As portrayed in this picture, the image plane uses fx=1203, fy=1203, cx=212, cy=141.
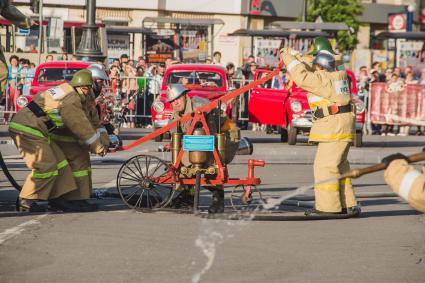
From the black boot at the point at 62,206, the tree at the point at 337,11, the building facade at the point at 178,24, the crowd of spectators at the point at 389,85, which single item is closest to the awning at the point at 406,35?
the building facade at the point at 178,24

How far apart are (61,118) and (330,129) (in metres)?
2.76

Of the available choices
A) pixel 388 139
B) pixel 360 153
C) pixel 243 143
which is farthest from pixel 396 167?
pixel 388 139

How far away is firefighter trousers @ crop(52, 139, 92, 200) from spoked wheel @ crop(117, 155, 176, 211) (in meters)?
0.35

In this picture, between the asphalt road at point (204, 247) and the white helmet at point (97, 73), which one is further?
the white helmet at point (97, 73)

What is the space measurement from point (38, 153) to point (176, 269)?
3808 mm

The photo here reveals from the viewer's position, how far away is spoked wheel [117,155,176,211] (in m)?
12.6

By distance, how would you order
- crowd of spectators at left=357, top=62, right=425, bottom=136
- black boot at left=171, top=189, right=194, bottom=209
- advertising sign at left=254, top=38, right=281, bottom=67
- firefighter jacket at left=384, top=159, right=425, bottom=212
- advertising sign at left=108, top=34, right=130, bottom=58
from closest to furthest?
firefighter jacket at left=384, top=159, right=425, bottom=212, black boot at left=171, top=189, right=194, bottom=209, crowd of spectators at left=357, top=62, right=425, bottom=136, advertising sign at left=254, top=38, right=281, bottom=67, advertising sign at left=108, top=34, right=130, bottom=58

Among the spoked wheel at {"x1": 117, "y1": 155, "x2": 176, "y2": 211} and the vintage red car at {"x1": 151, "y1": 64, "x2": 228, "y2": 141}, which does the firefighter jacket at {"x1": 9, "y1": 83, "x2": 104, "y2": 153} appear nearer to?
the spoked wheel at {"x1": 117, "y1": 155, "x2": 176, "y2": 211}

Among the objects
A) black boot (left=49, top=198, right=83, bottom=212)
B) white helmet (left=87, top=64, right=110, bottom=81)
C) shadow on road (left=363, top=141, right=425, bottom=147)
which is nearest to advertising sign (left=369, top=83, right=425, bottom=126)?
shadow on road (left=363, top=141, right=425, bottom=147)

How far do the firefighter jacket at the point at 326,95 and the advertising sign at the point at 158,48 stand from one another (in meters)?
26.1

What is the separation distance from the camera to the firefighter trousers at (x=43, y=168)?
1225 centimetres

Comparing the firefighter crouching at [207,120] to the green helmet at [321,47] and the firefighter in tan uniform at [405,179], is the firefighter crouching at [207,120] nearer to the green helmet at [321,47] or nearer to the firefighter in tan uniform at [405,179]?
the green helmet at [321,47]

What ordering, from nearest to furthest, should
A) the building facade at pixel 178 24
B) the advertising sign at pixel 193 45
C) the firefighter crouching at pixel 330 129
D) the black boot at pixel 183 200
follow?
1. the firefighter crouching at pixel 330 129
2. the black boot at pixel 183 200
3. the building facade at pixel 178 24
4. the advertising sign at pixel 193 45

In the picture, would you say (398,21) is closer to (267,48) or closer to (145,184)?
(267,48)
